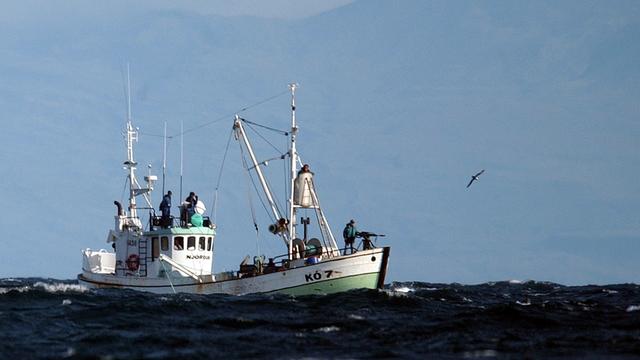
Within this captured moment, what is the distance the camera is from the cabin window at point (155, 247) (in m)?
69.3

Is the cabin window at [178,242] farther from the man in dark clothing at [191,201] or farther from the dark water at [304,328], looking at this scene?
the dark water at [304,328]

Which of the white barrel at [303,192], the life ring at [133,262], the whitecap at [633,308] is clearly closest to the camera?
the whitecap at [633,308]

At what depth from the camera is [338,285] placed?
61.0 meters

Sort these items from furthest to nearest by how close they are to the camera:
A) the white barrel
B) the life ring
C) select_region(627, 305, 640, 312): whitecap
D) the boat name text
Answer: the life ring, the white barrel, the boat name text, select_region(627, 305, 640, 312): whitecap

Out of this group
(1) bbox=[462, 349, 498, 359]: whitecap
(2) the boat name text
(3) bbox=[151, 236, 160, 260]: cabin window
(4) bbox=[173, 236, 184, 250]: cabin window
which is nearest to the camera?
(1) bbox=[462, 349, 498, 359]: whitecap

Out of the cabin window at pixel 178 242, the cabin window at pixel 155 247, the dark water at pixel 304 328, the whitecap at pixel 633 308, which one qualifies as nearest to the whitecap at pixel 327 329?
the dark water at pixel 304 328

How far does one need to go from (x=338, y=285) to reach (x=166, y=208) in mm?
13561

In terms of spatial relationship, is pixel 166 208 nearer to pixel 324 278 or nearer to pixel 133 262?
pixel 133 262

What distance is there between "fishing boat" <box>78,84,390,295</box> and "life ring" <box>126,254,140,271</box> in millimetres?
64

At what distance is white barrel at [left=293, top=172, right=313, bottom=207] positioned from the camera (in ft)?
216

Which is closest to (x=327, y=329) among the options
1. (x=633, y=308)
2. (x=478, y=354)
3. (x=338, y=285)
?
(x=478, y=354)

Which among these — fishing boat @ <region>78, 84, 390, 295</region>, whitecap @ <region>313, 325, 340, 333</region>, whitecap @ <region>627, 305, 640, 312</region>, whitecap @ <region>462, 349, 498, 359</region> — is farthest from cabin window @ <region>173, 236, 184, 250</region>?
whitecap @ <region>462, 349, 498, 359</region>

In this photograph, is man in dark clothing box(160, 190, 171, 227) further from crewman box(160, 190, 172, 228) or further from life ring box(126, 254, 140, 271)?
life ring box(126, 254, 140, 271)

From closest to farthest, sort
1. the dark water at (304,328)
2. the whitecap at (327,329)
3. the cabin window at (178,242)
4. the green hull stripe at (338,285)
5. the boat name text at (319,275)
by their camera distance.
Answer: the dark water at (304,328), the whitecap at (327,329), the green hull stripe at (338,285), the boat name text at (319,275), the cabin window at (178,242)
